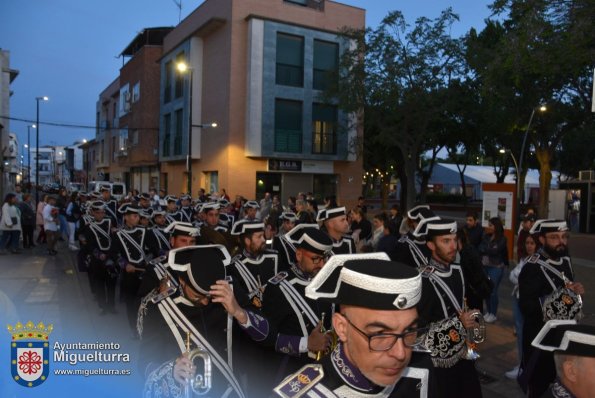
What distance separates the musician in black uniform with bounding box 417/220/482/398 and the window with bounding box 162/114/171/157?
34.1m

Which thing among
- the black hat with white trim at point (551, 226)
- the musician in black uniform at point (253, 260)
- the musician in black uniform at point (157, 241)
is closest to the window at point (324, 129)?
the musician in black uniform at point (157, 241)

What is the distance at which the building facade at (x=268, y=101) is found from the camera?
28.2 meters

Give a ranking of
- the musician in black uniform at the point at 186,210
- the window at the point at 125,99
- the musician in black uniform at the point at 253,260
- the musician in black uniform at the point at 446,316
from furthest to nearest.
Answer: the window at the point at 125,99
the musician in black uniform at the point at 186,210
the musician in black uniform at the point at 253,260
the musician in black uniform at the point at 446,316

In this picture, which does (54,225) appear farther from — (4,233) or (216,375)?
(216,375)

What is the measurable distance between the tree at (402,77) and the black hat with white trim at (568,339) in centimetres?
2251

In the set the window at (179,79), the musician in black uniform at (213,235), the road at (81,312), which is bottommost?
the road at (81,312)

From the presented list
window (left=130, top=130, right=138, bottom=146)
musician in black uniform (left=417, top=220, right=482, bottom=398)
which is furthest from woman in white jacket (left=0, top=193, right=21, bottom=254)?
window (left=130, top=130, right=138, bottom=146)

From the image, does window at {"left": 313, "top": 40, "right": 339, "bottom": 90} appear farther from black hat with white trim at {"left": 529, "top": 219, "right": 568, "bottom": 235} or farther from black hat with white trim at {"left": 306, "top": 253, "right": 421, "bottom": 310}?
black hat with white trim at {"left": 306, "top": 253, "right": 421, "bottom": 310}

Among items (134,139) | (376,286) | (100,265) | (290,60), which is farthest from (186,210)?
(134,139)

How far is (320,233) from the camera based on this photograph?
443cm

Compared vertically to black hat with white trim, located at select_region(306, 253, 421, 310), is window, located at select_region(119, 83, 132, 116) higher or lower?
higher

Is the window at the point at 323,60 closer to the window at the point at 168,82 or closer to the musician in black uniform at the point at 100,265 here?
the window at the point at 168,82

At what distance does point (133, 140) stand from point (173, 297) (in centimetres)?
4330

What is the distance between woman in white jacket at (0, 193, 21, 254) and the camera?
15.5 metres
